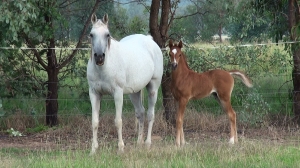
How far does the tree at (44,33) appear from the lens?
32.8 feet

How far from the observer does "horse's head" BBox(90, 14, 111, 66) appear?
29.0ft

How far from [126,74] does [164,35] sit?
3.11 m

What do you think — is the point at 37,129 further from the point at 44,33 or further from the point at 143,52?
the point at 143,52

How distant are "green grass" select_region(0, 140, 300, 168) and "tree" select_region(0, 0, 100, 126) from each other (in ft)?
7.79

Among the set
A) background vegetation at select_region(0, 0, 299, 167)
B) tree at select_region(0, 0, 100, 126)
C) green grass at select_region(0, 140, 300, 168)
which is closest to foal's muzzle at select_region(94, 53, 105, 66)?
green grass at select_region(0, 140, 300, 168)

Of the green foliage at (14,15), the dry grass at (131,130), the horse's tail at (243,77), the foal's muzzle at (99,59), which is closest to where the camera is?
the foal's muzzle at (99,59)

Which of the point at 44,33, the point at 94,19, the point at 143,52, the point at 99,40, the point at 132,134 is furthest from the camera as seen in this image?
the point at 132,134

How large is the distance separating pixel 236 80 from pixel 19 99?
14.5 feet

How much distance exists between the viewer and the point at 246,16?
12.0 meters

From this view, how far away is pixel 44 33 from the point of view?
37.1 ft

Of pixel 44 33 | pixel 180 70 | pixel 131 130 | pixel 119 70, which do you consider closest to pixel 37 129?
pixel 131 130

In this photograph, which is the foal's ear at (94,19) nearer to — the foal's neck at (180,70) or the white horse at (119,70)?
the white horse at (119,70)

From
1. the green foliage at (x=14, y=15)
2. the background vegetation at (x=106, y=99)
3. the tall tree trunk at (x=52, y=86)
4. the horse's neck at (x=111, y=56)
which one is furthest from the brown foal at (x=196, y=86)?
the tall tree trunk at (x=52, y=86)

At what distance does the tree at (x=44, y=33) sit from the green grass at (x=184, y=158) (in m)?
2.38
